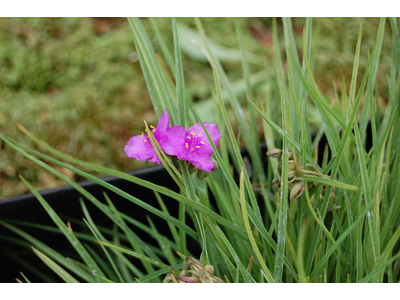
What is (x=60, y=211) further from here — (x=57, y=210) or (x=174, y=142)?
(x=174, y=142)

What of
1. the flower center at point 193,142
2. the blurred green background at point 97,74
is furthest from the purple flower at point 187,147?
the blurred green background at point 97,74

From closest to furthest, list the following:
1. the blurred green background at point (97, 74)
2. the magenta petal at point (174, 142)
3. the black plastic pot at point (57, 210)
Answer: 1. the magenta petal at point (174, 142)
2. the black plastic pot at point (57, 210)
3. the blurred green background at point (97, 74)

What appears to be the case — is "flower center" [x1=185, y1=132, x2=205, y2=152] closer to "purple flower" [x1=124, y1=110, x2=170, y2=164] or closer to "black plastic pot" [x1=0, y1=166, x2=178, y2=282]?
"purple flower" [x1=124, y1=110, x2=170, y2=164]

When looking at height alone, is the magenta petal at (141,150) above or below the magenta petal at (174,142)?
below

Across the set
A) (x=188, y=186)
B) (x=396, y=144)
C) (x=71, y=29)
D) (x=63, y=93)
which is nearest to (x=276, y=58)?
(x=396, y=144)

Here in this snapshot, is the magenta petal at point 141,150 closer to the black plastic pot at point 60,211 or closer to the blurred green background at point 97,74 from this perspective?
the black plastic pot at point 60,211

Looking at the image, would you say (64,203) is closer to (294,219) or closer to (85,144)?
(85,144)

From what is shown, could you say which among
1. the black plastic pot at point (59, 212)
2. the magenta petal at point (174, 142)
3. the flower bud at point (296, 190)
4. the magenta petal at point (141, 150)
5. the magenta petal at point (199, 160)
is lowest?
the black plastic pot at point (59, 212)

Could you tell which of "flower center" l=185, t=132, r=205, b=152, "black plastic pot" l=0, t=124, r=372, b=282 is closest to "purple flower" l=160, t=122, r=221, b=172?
"flower center" l=185, t=132, r=205, b=152
